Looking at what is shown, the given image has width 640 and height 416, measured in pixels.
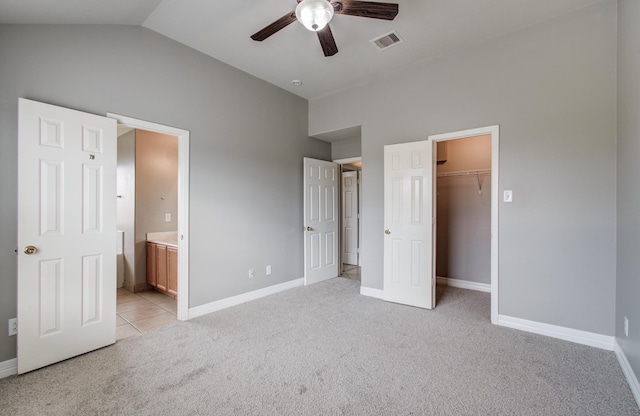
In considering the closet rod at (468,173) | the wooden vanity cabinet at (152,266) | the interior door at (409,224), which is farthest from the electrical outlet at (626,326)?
the wooden vanity cabinet at (152,266)

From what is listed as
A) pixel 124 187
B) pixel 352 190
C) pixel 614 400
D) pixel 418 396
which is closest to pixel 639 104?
pixel 614 400

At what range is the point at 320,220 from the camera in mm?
4871

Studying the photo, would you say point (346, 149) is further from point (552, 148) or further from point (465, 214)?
point (552, 148)

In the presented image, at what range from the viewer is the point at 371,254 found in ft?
13.4

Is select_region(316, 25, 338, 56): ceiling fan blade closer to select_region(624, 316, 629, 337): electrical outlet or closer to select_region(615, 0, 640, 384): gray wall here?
select_region(615, 0, 640, 384): gray wall

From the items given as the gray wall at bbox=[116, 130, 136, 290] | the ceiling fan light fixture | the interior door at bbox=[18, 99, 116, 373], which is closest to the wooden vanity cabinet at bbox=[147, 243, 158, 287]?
the gray wall at bbox=[116, 130, 136, 290]

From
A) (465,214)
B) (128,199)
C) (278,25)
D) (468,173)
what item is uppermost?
(278,25)

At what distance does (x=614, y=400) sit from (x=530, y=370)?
45 cm

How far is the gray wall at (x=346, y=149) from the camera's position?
5.05m

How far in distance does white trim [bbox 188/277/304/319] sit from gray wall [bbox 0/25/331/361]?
3.0 inches

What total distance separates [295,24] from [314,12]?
1.07m

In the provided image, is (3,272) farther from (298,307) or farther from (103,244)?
(298,307)

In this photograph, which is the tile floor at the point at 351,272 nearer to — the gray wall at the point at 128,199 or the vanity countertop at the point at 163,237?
the vanity countertop at the point at 163,237

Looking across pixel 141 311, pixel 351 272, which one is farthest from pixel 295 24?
pixel 351 272
